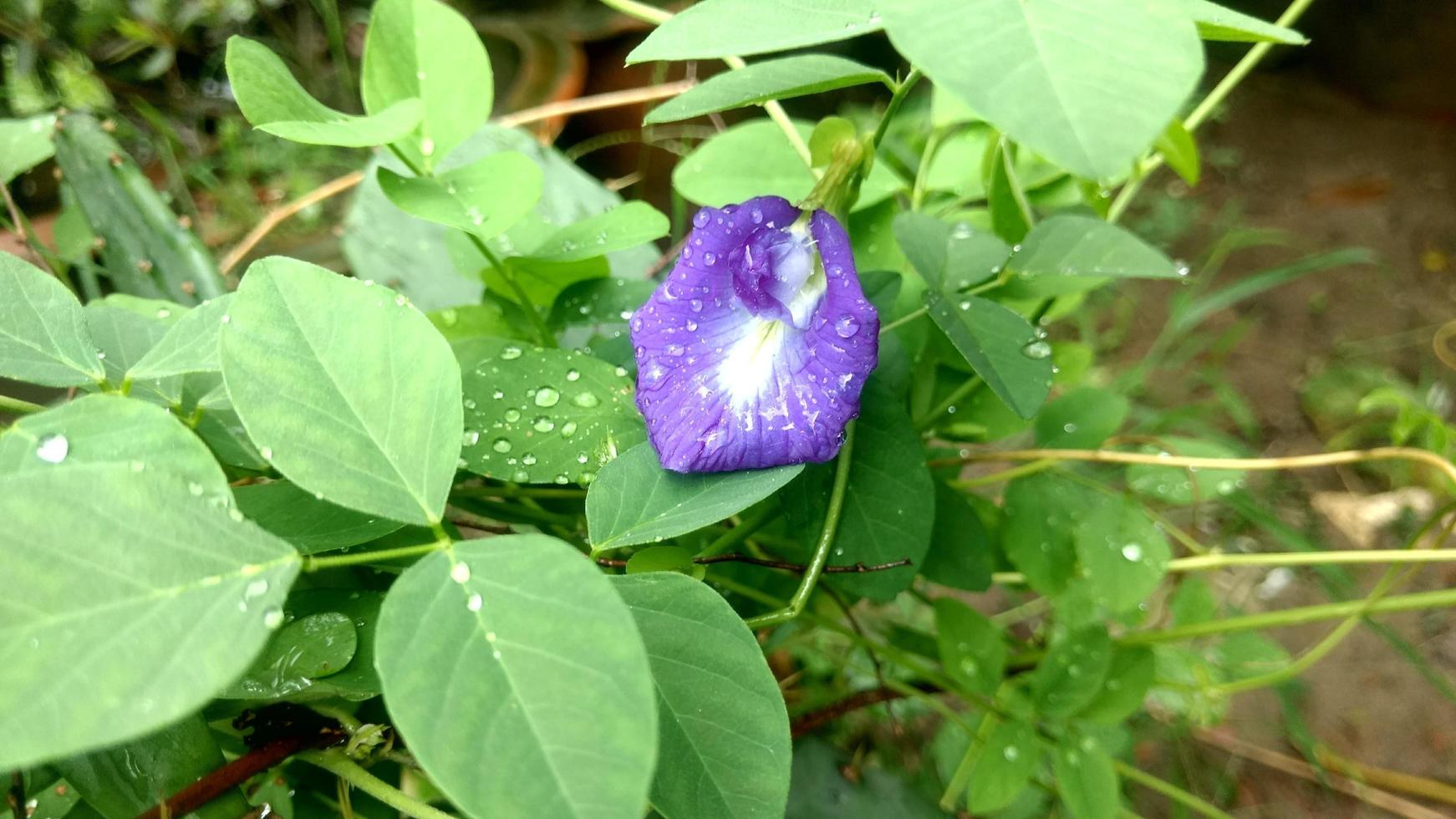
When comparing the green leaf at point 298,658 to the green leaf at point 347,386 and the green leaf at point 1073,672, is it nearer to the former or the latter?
the green leaf at point 347,386

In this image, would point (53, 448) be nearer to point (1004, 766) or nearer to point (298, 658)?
point (298, 658)

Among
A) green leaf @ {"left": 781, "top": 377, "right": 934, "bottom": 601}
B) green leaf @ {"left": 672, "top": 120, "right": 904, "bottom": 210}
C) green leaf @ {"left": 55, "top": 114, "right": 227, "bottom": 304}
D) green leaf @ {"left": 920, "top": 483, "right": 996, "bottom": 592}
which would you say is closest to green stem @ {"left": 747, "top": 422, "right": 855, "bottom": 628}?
green leaf @ {"left": 781, "top": 377, "right": 934, "bottom": 601}

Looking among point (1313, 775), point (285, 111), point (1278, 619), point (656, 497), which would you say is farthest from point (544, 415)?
point (1313, 775)

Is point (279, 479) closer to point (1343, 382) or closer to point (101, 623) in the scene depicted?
point (101, 623)

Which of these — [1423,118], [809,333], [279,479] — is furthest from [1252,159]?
[279,479]

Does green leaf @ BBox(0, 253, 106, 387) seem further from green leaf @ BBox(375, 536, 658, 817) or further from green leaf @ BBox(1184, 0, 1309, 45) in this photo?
green leaf @ BBox(1184, 0, 1309, 45)
